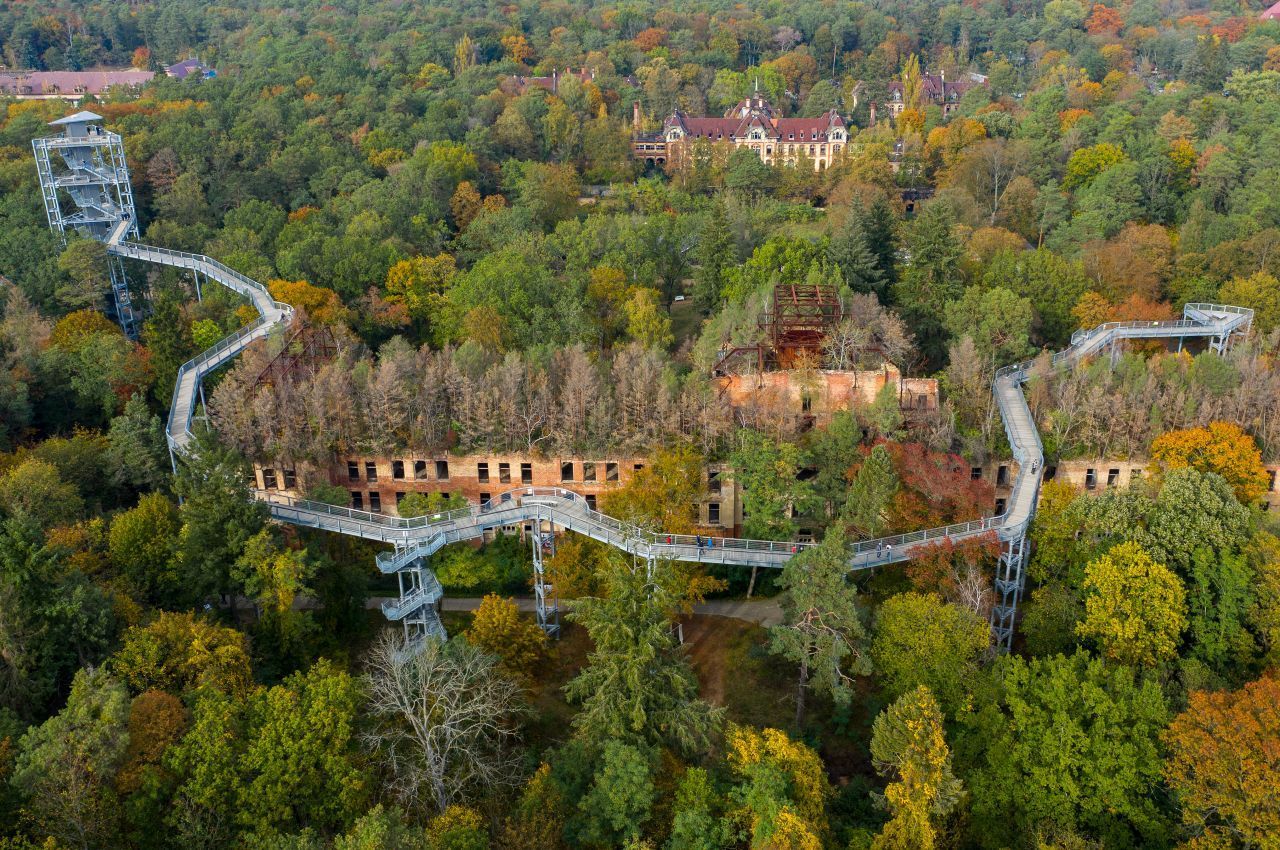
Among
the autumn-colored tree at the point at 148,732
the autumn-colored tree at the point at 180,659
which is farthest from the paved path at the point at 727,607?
the autumn-colored tree at the point at 148,732

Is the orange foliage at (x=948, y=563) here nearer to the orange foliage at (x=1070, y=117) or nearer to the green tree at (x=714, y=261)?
the green tree at (x=714, y=261)

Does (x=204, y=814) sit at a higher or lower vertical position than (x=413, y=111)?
lower

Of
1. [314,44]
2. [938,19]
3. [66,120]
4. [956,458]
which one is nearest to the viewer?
[956,458]

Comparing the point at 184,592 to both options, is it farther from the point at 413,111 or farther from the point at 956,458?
the point at 413,111

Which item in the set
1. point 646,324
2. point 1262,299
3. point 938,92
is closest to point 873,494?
point 646,324

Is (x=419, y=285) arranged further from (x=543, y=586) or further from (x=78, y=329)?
(x=543, y=586)

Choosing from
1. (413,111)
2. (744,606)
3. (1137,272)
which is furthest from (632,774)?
(413,111)

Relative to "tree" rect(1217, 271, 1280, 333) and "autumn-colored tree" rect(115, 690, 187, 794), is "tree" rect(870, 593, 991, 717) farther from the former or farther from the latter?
"tree" rect(1217, 271, 1280, 333)

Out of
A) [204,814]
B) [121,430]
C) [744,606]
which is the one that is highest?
[121,430]

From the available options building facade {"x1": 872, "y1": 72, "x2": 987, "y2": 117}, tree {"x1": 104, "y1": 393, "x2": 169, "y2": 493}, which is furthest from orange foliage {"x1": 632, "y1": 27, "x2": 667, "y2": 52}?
tree {"x1": 104, "y1": 393, "x2": 169, "y2": 493}
